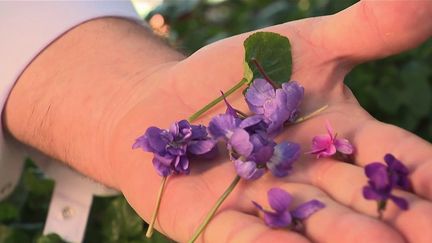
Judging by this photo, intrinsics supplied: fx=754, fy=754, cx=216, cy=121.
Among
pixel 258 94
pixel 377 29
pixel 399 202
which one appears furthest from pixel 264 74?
pixel 399 202

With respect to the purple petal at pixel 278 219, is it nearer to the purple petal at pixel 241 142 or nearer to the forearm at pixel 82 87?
the purple petal at pixel 241 142

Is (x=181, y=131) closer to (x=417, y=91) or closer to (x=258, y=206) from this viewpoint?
(x=258, y=206)

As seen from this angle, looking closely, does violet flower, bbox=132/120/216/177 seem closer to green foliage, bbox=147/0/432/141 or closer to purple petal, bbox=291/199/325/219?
purple petal, bbox=291/199/325/219

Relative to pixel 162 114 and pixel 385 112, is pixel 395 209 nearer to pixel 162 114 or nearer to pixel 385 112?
pixel 162 114

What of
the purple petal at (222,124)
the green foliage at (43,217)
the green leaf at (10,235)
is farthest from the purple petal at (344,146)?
the green leaf at (10,235)

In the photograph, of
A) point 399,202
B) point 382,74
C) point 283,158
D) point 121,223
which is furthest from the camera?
point 382,74

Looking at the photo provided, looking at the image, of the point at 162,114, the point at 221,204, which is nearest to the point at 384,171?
the point at 221,204
